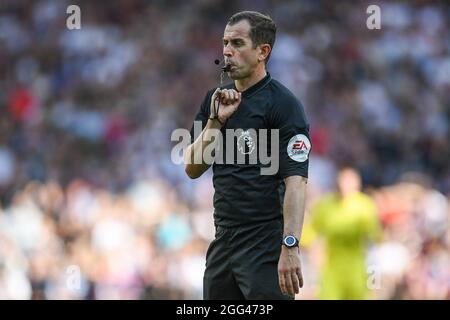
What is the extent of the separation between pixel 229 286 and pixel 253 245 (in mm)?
272

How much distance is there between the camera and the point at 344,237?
41.4ft

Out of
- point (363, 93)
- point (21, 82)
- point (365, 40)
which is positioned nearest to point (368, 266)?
point (363, 93)

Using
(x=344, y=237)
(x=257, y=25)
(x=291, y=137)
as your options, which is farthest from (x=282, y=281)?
(x=344, y=237)

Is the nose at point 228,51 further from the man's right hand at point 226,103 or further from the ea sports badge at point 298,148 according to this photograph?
the ea sports badge at point 298,148

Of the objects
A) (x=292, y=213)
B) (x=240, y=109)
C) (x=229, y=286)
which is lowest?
(x=229, y=286)

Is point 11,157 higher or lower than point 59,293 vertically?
higher

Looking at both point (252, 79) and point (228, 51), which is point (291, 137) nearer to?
point (252, 79)

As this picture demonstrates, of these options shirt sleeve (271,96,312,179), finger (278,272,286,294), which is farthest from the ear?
finger (278,272,286,294)

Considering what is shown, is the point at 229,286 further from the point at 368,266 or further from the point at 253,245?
the point at 368,266

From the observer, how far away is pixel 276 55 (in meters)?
17.9

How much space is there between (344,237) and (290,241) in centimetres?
618

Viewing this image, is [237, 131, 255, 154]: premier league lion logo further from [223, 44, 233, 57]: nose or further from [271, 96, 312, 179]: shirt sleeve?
[223, 44, 233, 57]: nose

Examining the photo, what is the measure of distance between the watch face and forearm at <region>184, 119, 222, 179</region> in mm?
713

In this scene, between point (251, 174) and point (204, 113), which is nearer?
point (251, 174)
